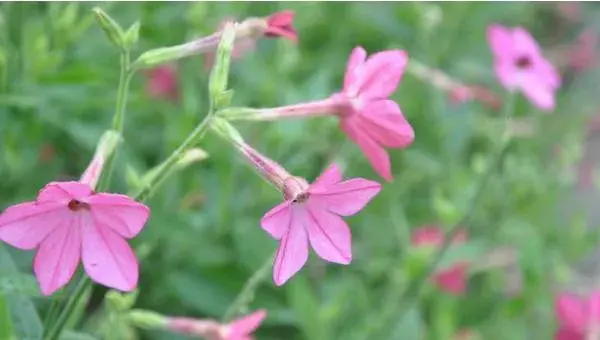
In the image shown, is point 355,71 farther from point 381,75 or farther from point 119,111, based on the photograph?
point 119,111

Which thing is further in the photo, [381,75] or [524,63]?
[524,63]

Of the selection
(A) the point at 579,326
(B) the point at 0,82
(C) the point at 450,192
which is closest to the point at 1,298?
(B) the point at 0,82

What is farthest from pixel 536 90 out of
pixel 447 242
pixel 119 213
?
pixel 119 213

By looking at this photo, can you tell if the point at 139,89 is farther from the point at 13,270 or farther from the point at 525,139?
the point at 525,139

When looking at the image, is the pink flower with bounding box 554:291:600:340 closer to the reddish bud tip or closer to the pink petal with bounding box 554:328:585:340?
the pink petal with bounding box 554:328:585:340

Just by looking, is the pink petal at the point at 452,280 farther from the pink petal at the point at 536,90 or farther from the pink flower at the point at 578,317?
the pink petal at the point at 536,90

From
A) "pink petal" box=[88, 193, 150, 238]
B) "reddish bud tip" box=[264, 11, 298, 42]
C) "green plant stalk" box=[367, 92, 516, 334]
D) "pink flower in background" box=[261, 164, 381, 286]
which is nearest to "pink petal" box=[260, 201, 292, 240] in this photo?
"pink flower in background" box=[261, 164, 381, 286]
